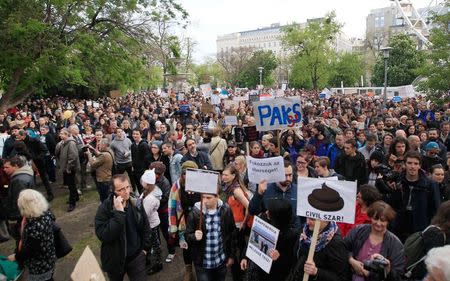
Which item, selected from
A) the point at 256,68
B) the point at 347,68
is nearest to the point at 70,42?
the point at 347,68

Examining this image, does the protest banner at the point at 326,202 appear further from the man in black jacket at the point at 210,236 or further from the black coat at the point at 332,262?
the man in black jacket at the point at 210,236

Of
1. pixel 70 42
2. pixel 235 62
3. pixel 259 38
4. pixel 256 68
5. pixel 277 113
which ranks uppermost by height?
pixel 259 38

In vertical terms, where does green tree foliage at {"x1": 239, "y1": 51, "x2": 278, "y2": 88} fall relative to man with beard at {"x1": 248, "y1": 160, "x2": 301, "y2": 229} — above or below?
above

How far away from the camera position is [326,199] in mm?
3326

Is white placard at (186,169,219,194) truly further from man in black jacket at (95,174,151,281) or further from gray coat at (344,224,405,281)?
gray coat at (344,224,405,281)

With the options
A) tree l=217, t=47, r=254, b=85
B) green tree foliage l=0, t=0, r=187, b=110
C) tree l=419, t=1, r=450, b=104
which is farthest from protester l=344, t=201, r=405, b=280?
tree l=217, t=47, r=254, b=85

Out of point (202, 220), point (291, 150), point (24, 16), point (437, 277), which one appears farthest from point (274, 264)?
point (24, 16)

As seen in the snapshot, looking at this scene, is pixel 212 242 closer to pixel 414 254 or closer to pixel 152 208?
pixel 152 208

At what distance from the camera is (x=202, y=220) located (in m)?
4.14

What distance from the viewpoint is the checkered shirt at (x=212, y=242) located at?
4117 millimetres

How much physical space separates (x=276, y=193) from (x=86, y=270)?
8.11 feet

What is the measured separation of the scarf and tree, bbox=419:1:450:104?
1366 centimetres

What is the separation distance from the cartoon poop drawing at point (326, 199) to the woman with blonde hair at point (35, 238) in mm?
2874

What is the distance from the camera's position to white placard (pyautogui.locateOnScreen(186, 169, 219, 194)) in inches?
163
